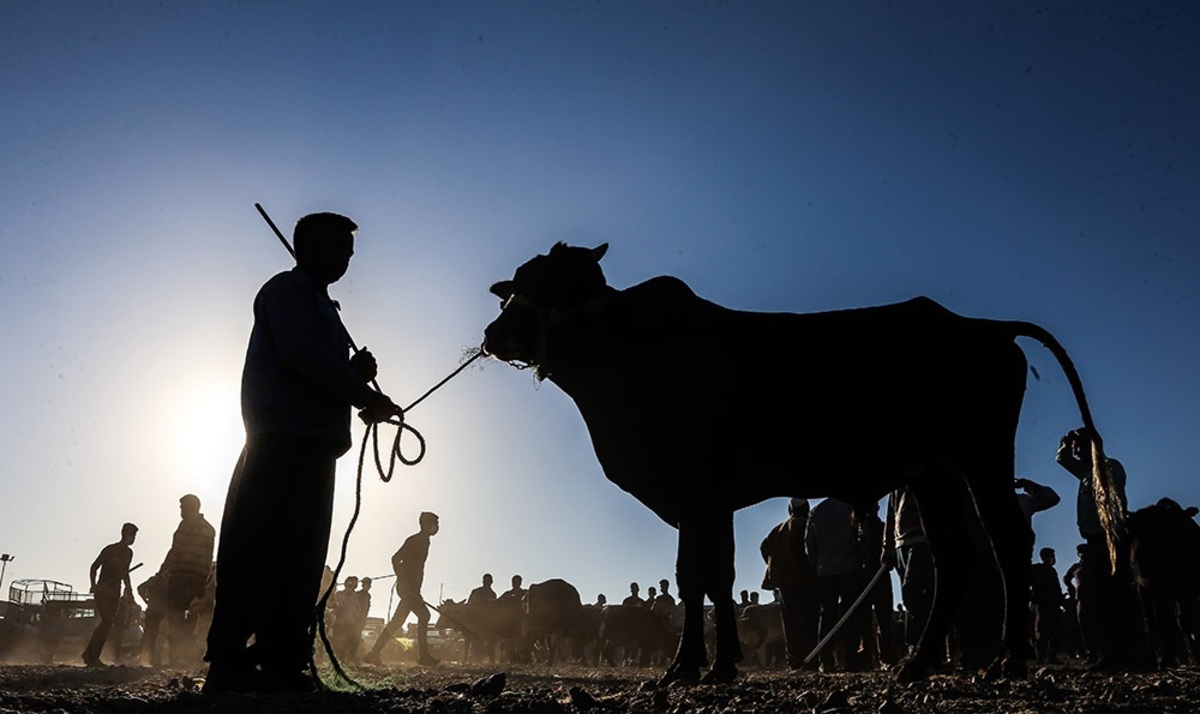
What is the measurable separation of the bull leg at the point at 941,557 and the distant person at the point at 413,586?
12.4 m

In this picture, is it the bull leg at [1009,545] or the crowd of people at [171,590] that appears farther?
the crowd of people at [171,590]

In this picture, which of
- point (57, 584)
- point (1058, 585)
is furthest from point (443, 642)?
point (1058, 585)

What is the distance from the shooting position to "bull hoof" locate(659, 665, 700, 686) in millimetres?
5676

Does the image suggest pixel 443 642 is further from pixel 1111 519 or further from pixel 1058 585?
pixel 1111 519

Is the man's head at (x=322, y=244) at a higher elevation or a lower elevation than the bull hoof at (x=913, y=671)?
higher

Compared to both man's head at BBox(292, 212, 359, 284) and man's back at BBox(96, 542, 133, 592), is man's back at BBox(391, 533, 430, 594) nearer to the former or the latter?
man's back at BBox(96, 542, 133, 592)

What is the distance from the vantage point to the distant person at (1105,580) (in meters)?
9.90

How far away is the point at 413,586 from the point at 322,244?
1371cm

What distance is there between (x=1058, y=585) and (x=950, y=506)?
1237 cm

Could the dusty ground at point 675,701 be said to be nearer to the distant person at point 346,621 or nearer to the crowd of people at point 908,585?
the crowd of people at point 908,585

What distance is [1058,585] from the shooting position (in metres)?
16.9

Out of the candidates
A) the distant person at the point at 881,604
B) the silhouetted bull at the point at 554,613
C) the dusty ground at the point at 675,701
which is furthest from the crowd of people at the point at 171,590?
the dusty ground at the point at 675,701

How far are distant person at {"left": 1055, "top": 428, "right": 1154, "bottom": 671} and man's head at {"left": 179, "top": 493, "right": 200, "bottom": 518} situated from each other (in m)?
12.7

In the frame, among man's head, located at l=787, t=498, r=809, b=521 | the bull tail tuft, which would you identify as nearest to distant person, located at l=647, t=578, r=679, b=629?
man's head, located at l=787, t=498, r=809, b=521
